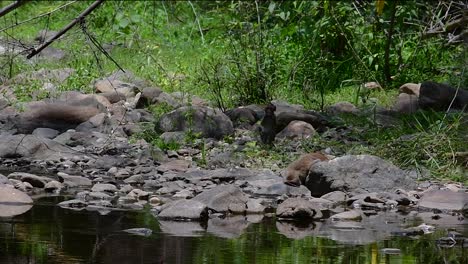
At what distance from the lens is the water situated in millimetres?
5039

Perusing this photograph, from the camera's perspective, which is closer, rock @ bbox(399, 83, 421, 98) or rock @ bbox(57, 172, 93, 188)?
rock @ bbox(57, 172, 93, 188)

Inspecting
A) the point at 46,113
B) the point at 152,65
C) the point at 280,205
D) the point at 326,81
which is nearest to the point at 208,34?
the point at 152,65

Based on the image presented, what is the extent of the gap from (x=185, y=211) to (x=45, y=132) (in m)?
3.62

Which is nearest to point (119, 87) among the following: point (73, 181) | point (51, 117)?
point (51, 117)

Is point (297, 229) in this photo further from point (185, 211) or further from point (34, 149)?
point (34, 149)

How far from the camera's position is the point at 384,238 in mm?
5863

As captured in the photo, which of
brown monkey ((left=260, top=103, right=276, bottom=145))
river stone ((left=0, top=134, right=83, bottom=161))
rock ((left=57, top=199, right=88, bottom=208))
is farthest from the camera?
brown monkey ((left=260, top=103, right=276, bottom=145))

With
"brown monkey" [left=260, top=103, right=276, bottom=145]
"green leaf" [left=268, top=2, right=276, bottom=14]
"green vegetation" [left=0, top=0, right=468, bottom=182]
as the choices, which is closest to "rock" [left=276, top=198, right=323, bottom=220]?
"brown monkey" [left=260, top=103, right=276, bottom=145]

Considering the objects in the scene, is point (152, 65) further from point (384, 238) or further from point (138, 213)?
point (384, 238)

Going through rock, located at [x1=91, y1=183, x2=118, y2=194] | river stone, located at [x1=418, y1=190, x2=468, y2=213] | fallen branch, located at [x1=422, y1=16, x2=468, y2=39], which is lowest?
river stone, located at [x1=418, y1=190, x2=468, y2=213]

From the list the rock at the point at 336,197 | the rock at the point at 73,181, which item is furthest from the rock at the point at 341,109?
the rock at the point at 73,181

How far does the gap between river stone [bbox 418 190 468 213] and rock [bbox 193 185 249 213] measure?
1290mm

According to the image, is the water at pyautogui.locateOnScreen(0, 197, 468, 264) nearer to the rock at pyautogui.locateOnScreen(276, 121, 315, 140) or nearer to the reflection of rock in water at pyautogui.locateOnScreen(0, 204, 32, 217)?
the reflection of rock in water at pyautogui.locateOnScreen(0, 204, 32, 217)

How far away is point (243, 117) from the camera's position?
32.1 ft
